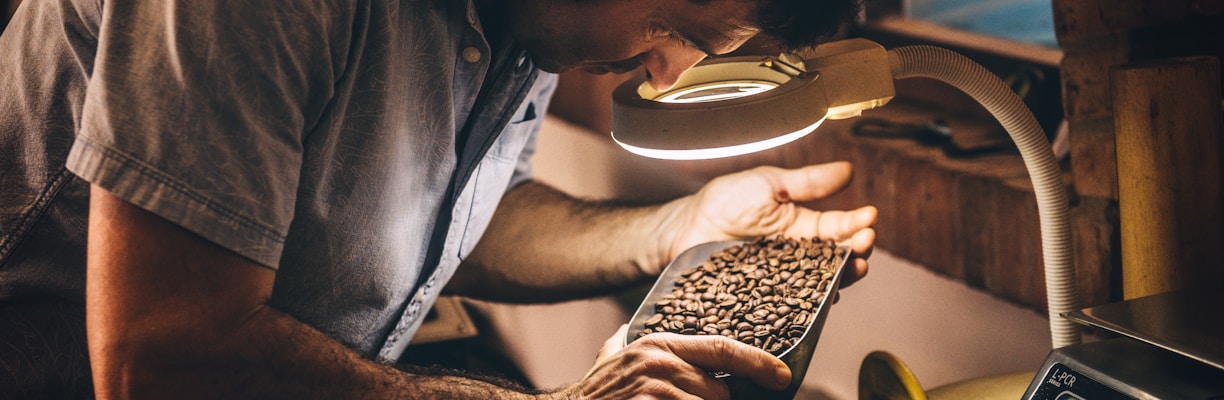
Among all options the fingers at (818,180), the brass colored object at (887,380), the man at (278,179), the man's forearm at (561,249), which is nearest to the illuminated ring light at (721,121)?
the man at (278,179)

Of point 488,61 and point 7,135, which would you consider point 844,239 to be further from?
point 7,135

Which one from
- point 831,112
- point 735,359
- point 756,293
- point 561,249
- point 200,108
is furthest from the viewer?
point 561,249

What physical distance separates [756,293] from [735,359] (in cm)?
24

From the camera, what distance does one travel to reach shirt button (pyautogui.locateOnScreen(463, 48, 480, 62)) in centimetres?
108

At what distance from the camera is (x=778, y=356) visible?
1.05 m

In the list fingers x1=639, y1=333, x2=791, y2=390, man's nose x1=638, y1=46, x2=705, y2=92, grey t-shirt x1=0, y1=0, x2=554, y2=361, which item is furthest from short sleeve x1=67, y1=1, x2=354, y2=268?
fingers x1=639, y1=333, x2=791, y2=390

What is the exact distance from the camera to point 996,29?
1.69 meters

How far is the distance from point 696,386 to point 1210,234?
0.54 metres

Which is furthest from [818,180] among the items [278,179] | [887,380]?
[278,179]

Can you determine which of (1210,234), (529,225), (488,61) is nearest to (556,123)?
(529,225)

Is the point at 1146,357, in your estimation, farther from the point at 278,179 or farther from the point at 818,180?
the point at 278,179

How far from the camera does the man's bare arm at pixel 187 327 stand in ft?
2.67

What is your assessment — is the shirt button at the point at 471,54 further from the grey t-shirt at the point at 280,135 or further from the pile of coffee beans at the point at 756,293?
the pile of coffee beans at the point at 756,293

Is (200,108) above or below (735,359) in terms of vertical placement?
above
